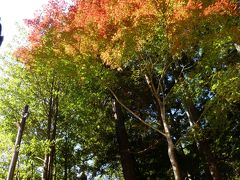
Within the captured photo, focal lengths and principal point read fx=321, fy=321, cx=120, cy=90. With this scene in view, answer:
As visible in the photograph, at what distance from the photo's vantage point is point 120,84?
51.7 feet

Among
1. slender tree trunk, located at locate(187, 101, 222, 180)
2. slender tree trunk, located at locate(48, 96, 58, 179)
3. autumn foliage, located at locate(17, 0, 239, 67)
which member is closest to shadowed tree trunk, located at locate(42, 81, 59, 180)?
slender tree trunk, located at locate(48, 96, 58, 179)

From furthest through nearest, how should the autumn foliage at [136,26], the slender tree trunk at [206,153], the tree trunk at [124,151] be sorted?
1. the tree trunk at [124,151]
2. the slender tree trunk at [206,153]
3. the autumn foliage at [136,26]

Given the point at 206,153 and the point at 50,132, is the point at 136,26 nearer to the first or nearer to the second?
the point at 50,132

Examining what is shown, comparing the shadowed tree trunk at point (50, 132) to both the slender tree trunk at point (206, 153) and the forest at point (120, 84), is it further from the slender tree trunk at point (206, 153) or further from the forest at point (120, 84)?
the slender tree trunk at point (206, 153)

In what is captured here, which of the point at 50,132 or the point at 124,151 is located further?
the point at 124,151

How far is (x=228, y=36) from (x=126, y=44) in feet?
11.1

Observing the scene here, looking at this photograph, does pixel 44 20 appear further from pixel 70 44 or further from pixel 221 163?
pixel 221 163

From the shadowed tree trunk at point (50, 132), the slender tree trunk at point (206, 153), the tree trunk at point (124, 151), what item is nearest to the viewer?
the shadowed tree trunk at point (50, 132)

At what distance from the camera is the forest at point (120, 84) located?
35.1 ft

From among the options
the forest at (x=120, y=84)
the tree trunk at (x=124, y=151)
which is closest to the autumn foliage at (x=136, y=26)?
the forest at (x=120, y=84)

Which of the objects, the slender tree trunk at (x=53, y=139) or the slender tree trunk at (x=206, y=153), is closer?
the slender tree trunk at (x=53, y=139)

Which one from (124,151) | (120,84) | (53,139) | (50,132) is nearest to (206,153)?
(124,151)

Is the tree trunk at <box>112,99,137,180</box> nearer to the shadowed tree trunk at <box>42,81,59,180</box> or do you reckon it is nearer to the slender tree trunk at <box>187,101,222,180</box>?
the slender tree trunk at <box>187,101,222,180</box>

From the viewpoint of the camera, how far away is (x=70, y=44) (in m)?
11.9
